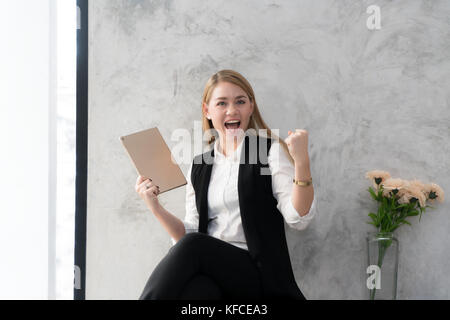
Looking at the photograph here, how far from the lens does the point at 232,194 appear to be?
1.31 m

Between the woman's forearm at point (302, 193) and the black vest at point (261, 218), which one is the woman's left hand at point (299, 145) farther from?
the black vest at point (261, 218)

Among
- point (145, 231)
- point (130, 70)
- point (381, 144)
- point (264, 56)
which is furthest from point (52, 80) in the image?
point (381, 144)

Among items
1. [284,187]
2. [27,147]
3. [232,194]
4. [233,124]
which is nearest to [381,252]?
[284,187]

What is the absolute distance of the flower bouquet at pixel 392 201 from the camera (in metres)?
1.42

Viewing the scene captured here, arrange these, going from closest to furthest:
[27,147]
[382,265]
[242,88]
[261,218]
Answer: [261,218] < [242,88] < [382,265] < [27,147]

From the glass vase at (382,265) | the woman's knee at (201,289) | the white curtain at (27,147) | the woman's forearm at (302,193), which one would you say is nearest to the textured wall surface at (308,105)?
the glass vase at (382,265)

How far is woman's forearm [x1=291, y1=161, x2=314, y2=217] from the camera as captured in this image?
115 cm

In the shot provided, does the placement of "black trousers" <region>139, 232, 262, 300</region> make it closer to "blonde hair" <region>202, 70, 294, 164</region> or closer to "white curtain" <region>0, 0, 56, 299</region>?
"blonde hair" <region>202, 70, 294, 164</region>

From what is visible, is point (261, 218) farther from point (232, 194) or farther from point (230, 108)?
point (230, 108)

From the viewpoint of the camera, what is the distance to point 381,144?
155 centimetres

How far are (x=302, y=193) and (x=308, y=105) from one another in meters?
0.51

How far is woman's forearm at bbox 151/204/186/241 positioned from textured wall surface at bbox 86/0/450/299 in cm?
22

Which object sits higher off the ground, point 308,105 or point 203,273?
point 308,105

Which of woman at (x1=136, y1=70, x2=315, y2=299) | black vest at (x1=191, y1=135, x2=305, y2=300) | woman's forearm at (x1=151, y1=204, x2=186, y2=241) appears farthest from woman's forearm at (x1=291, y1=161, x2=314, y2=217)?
woman's forearm at (x1=151, y1=204, x2=186, y2=241)
